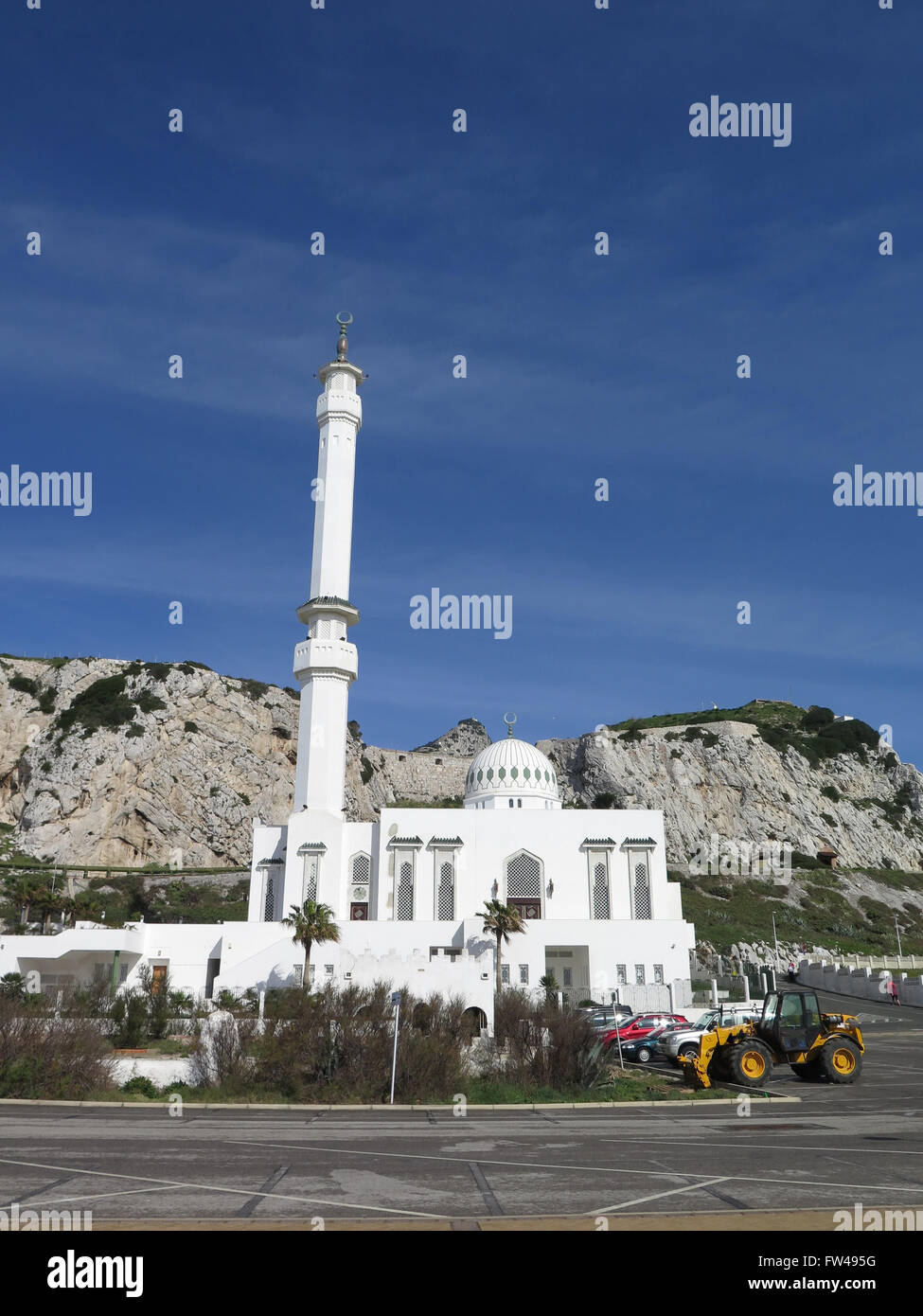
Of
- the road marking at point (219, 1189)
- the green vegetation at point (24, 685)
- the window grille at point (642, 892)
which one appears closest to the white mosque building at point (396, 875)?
the window grille at point (642, 892)

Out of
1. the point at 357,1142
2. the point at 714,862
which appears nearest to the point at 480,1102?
the point at 357,1142

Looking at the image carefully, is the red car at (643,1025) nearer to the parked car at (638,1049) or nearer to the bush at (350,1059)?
the parked car at (638,1049)

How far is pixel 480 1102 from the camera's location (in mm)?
20484

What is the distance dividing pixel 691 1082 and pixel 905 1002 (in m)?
32.3

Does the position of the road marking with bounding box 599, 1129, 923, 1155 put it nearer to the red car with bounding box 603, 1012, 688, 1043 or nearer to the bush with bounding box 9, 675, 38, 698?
the red car with bounding box 603, 1012, 688, 1043

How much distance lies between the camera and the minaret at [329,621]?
1986 inches

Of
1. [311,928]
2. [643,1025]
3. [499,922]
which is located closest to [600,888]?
[499,922]

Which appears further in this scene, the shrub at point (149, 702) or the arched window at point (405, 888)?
the shrub at point (149, 702)

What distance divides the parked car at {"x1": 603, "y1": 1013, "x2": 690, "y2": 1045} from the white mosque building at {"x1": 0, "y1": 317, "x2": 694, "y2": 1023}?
38.4ft

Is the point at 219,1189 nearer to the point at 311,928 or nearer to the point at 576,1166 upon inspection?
the point at 576,1166

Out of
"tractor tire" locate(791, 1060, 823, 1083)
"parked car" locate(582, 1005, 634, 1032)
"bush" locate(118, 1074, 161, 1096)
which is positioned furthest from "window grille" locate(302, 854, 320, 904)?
"tractor tire" locate(791, 1060, 823, 1083)

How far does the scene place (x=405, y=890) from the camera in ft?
164

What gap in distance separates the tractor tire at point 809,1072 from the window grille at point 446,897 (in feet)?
93.9
